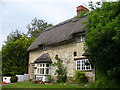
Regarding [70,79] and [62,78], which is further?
[62,78]

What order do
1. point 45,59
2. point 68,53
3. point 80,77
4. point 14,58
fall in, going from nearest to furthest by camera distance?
point 80,77 < point 68,53 < point 45,59 < point 14,58

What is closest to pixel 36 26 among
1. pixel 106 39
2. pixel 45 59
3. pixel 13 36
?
pixel 13 36

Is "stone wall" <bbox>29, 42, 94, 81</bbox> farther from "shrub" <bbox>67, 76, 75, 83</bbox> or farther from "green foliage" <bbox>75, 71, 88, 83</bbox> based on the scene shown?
"green foliage" <bbox>75, 71, 88, 83</bbox>

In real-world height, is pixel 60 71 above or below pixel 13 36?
below

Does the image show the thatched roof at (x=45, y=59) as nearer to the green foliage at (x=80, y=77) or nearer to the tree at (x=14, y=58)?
the green foliage at (x=80, y=77)

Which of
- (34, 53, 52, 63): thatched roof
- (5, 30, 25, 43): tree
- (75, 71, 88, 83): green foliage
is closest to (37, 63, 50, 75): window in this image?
(34, 53, 52, 63): thatched roof

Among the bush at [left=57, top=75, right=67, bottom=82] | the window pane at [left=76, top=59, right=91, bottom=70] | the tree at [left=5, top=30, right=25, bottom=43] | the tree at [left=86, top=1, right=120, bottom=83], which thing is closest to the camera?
the tree at [left=86, top=1, right=120, bottom=83]

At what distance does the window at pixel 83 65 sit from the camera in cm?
1488

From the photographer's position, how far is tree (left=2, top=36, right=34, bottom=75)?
27219 mm

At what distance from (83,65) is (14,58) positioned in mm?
16129

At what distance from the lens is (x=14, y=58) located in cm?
2788

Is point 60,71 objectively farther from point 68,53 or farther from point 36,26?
point 36,26

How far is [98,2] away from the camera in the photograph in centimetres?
1094

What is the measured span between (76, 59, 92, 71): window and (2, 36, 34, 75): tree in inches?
562
